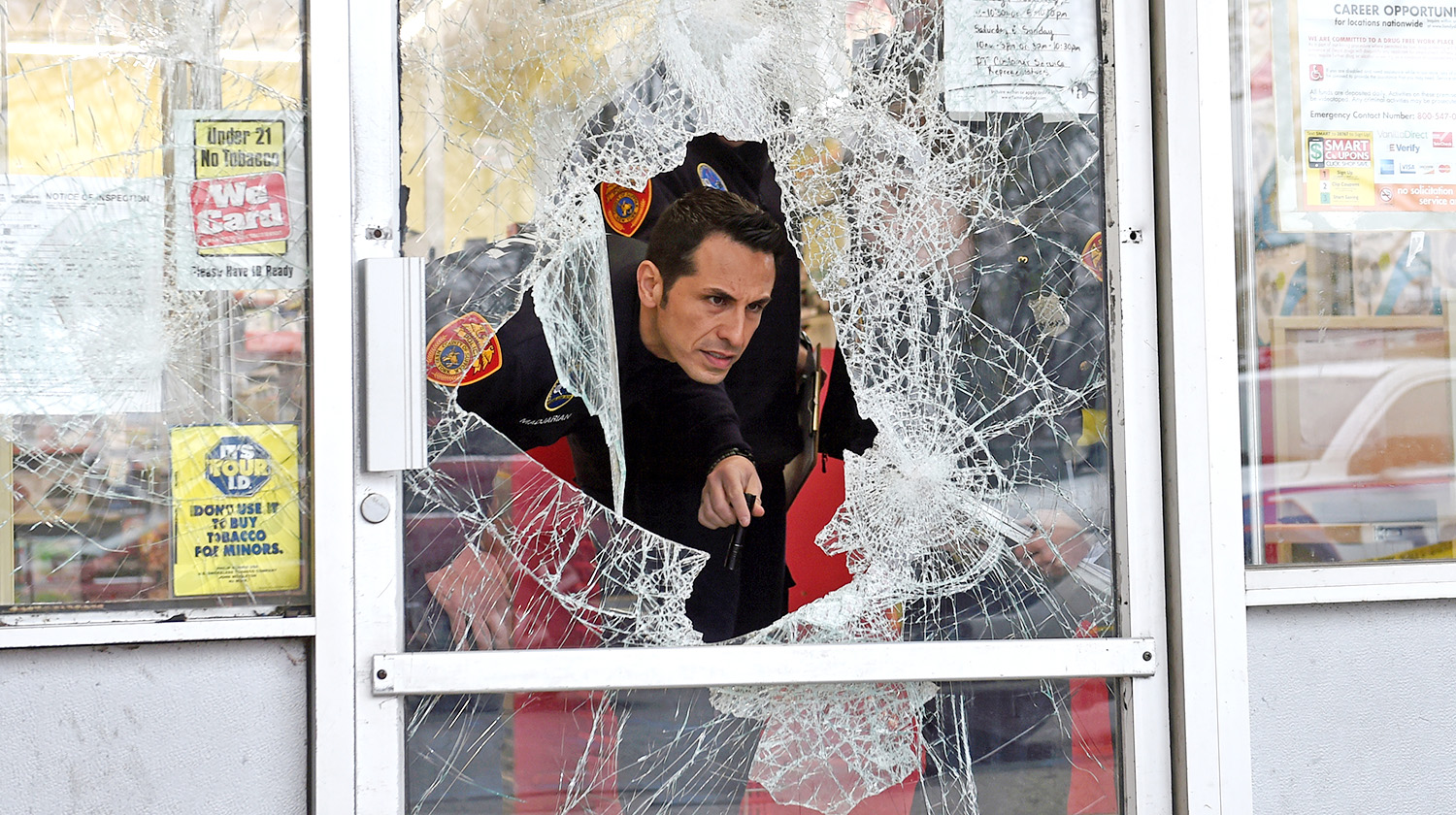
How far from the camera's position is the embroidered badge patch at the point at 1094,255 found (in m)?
1.85

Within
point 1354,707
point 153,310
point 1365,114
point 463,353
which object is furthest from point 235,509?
point 1365,114

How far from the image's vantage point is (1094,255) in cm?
185

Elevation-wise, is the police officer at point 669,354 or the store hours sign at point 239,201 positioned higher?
the store hours sign at point 239,201

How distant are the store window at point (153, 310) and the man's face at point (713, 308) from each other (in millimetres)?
662

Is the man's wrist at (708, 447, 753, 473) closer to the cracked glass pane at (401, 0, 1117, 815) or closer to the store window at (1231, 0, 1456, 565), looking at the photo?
the cracked glass pane at (401, 0, 1117, 815)

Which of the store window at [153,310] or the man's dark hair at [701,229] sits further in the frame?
the man's dark hair at [701,229]

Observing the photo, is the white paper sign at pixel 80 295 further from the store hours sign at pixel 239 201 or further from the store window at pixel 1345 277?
the store window at pixel 1345 277

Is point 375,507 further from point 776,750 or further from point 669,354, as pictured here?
point 776,750

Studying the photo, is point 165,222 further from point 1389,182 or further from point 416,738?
point 1389,182

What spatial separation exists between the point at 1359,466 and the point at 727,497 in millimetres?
1269

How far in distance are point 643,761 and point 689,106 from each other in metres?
1.23

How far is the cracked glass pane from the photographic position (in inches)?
68.9

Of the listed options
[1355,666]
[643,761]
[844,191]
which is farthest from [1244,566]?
[643,761]

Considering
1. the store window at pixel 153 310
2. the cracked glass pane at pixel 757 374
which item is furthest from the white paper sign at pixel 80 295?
the cracked glass pane at pixel 757 374
